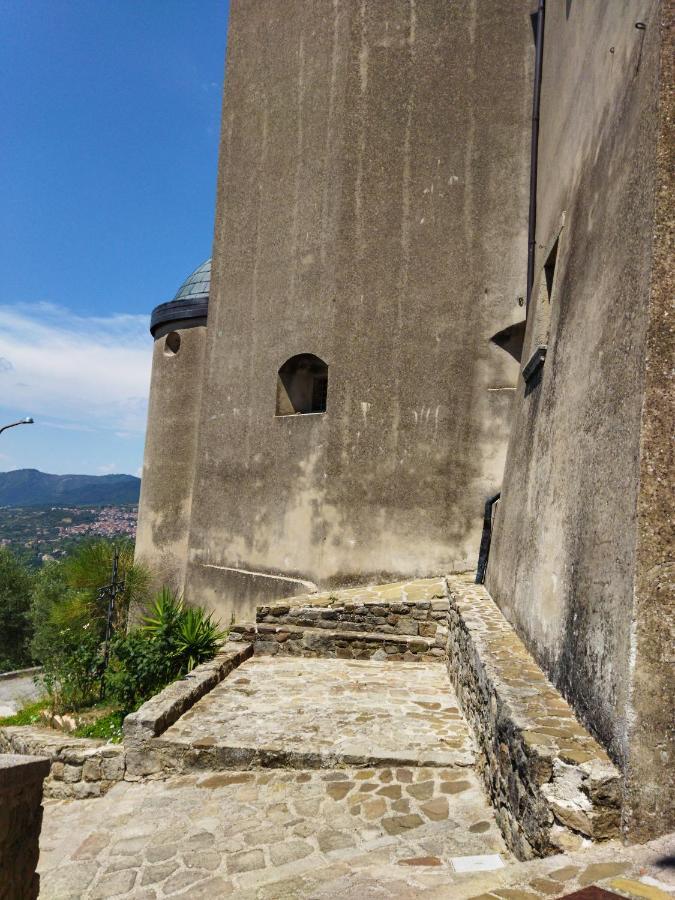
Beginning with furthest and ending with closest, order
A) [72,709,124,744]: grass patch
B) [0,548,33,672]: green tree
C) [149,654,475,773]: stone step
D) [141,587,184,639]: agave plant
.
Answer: [0,548,33,672]: green tree
[141,587,184,639]: agave plant
[72,709,124,744]: grass patch
[149,654,475,773]: stone step

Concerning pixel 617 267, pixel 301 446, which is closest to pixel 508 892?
pixel 617 267

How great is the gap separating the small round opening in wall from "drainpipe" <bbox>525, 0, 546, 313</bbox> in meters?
7.32

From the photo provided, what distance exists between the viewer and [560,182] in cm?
680

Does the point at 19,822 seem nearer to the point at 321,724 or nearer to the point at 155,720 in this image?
the point at 155,720

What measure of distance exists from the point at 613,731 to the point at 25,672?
56.2 feet

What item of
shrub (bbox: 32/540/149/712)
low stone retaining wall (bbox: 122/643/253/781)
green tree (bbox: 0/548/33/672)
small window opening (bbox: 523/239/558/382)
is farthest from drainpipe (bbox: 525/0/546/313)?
green tree (bbox: 0/548/33/672)

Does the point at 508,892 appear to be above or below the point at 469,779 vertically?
above

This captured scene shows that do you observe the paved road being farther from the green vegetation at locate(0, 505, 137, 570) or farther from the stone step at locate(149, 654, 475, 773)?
the green vegetation at locate(0, 505, 137, 570)

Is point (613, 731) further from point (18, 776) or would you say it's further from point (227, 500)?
point (227, 500)

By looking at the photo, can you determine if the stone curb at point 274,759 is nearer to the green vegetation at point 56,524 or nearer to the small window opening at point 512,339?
the small window opening at point 512,339

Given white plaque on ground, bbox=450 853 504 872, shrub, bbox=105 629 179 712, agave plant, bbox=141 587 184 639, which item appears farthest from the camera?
agave plant, bbox=141 587 184 639

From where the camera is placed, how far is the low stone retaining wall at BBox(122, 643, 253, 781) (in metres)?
5.58

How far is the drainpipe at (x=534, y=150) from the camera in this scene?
29.8 feet

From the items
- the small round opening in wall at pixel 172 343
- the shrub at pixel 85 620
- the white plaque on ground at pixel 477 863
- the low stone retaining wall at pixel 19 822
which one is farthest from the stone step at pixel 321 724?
the small round opening in wall at pixel 172 343
